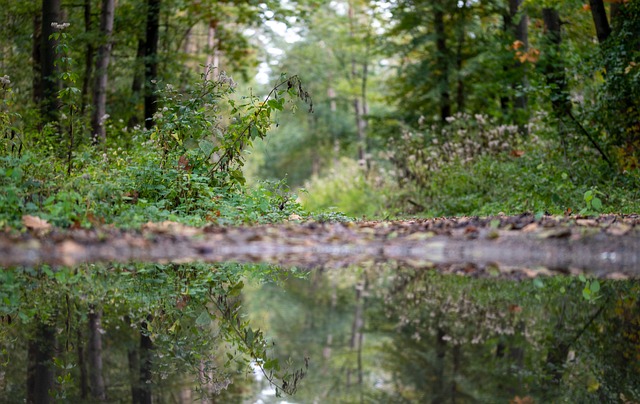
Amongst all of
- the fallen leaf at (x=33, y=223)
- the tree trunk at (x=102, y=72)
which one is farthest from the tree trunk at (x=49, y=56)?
the fallen leaf at (x=33, y=223)

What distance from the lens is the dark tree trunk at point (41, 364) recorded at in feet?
7.89

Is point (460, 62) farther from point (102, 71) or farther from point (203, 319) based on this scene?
point (203, 319)

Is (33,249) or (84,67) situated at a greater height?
(84,67)

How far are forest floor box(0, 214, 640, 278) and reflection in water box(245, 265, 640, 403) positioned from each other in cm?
35

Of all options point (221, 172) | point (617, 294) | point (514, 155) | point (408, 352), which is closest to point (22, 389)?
point (408, 352)

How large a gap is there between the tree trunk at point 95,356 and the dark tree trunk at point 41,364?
14 cm

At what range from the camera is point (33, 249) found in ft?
15.7

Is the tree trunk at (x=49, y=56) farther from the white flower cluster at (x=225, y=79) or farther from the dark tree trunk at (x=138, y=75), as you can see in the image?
the dark tree trunk at (x=138, y=75)

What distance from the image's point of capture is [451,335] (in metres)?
3.17

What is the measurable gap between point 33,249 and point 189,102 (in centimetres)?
445

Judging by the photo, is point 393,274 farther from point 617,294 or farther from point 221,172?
point 221,172

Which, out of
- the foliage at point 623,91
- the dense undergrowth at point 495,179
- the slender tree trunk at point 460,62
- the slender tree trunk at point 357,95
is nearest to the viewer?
the dense undergrowth at point 495,179

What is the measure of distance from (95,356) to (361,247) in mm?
3093

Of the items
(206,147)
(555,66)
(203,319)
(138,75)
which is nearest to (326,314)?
(203,319)
